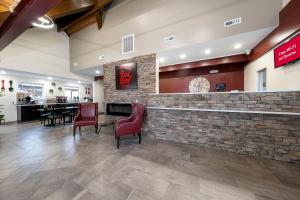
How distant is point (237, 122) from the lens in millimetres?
2863

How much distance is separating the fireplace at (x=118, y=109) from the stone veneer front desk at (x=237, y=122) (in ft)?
5.30

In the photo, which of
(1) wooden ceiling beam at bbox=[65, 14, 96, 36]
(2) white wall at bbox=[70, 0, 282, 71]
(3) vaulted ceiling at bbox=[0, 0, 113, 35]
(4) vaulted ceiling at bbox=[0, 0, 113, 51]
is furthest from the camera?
(1) wooden ceiling beam at bbox=[65, 14, 96, 36]

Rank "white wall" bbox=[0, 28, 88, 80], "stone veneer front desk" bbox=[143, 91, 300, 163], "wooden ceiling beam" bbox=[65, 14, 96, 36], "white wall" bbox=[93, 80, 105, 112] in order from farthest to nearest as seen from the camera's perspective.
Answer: "white wall" bbox=[93, 80, 105, 112], "wooden ceiling beam" bbox=[65, 14, 96, 36], "white wall" bbox=[0, 28, 88, 80], "stone veneer front desk" bbox=[143, 91, 300, 163]

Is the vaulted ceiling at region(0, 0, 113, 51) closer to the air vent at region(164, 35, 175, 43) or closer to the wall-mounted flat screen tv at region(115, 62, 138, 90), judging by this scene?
the wall-mounted flat screen tv at region(115, 62, 138, 90)

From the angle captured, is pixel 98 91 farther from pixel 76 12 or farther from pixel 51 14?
pixel 51 14

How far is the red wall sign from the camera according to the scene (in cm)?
228

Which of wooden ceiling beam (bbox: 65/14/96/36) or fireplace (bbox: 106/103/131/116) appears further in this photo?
wooden ceiling beam (bbox: 65/14/96/36)

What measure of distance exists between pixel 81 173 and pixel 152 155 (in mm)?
1393

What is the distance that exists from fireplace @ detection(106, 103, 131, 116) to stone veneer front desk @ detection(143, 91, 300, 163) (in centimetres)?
162

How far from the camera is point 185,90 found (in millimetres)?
6250

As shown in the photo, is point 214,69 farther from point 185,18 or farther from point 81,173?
point 81,173

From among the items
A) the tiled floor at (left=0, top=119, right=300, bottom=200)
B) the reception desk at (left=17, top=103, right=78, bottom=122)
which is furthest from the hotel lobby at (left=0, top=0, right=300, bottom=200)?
the reception desk at (left=17, top=103, right=78, bottom=122)

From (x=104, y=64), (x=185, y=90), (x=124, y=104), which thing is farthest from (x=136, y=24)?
(x=185, y=90)

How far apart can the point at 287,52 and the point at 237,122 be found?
171cm
